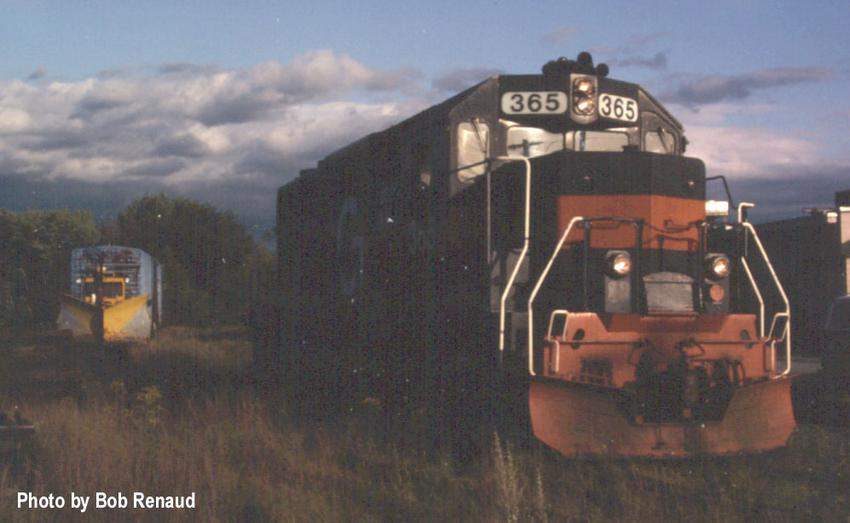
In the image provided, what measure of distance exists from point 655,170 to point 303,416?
4.82m

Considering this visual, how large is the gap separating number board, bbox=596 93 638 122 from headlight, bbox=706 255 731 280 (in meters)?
1.59

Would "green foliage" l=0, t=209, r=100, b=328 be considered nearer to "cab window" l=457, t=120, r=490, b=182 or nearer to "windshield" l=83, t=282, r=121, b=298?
"windshield" l=83, t=282, r=121, b=298

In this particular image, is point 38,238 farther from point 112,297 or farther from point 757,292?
point 757,292

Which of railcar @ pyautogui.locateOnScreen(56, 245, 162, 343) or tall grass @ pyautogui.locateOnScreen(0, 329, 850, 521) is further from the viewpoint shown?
railcar @ pyautogui.locateOnScreen(56, 245, 162, 343)

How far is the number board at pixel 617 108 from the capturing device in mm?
8203

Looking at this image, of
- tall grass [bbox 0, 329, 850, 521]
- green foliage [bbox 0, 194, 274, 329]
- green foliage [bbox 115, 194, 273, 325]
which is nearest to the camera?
tall grass [bbox 0, 329, 850, 521]

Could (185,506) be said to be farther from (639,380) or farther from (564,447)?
(639,380)

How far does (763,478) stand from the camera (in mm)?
7137

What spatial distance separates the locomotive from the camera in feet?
22.9

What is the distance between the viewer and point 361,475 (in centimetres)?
720

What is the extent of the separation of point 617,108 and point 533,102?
83 centimetres

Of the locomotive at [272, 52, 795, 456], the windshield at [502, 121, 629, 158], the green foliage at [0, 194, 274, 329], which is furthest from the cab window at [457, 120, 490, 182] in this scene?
the green foliage at [0, 194, 274, 329]

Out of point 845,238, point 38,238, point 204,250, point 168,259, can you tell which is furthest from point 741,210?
point 38,238

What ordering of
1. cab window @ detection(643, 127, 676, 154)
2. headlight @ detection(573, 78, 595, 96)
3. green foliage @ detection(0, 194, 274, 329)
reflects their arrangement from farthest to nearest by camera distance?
green foliage @ detection(0, 194, 274, 329) → cab window @ detection(643, 127, 676, 154) → headlight @ detection(573, 78, 595, 96)
